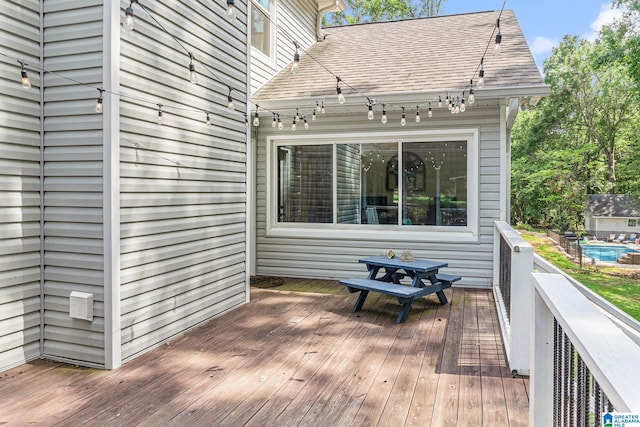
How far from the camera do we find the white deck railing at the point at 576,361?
0.84 m

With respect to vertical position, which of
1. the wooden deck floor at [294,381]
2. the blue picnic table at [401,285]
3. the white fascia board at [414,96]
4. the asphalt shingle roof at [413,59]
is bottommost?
the wooden deck floor at [294,381]

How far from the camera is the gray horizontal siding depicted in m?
3.21

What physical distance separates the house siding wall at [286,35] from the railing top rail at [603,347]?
611 cm

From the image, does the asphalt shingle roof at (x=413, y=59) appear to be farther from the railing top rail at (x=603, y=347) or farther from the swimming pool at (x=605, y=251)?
the swimming pool at (x=605, y=251)

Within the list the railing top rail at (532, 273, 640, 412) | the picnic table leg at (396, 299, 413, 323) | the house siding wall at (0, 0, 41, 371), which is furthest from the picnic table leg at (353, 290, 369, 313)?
the railing top rail at (532, 273, 640, 412)

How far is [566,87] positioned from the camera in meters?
23.4

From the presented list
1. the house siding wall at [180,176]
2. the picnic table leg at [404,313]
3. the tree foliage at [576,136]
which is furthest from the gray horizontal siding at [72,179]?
the tree foliage at [576,136]

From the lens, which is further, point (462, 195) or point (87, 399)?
point (462, 195)

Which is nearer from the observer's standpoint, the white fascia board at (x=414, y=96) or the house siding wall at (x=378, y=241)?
Result: the white fascia board at (x=414, y=96)

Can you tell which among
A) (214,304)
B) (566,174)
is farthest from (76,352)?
(566,174)

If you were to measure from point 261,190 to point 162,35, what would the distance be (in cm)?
349

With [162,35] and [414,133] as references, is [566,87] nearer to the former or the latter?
[414,133]

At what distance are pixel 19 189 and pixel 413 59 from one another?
5732mm

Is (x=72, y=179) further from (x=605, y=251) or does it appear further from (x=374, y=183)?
(x=605, y=251)
